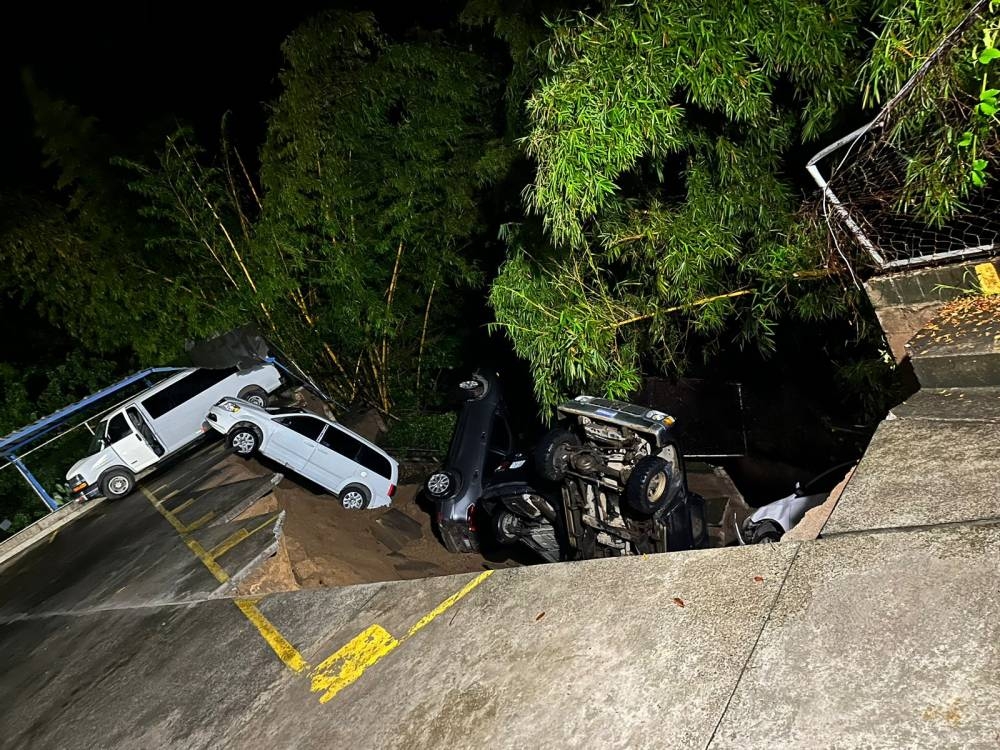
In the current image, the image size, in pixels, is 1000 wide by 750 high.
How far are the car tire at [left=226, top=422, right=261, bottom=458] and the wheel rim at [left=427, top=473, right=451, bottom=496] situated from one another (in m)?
2.72

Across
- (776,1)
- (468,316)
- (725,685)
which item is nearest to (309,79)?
(468,316)

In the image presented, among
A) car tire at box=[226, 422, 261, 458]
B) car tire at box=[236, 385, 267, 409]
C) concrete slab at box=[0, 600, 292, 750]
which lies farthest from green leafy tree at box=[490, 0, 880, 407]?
car tire at box=[236, 385, 267, 409]

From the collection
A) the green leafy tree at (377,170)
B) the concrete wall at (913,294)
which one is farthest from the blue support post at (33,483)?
the concrete wall at (913,294)

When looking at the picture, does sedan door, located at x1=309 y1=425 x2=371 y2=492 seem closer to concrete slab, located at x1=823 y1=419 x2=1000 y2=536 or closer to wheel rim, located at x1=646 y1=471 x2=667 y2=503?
wheel rim, located at x1=646 y1=471 x2=667 y2=503

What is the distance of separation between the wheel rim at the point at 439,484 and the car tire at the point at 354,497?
155cm

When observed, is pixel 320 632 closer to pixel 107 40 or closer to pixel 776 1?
pixel 776 1

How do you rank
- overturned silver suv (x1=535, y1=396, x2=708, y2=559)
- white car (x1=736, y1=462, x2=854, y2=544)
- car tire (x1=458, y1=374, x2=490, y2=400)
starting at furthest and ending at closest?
car tire (x1=458, y1=374, x2=490, y2=400) < white car (x1=736, y1=462, x2=854, y2=544) < overturned silver suv (x1=535, y1=396, x2=708, y2=559)

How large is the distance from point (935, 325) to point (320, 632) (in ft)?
12.5

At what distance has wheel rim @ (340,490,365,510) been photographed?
30.1 ft

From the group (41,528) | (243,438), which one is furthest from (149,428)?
(243,438)

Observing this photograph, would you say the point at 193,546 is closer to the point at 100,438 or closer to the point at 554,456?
the point at 554,456

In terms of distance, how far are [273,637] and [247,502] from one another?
11.5ft

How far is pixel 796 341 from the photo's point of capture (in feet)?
22.4

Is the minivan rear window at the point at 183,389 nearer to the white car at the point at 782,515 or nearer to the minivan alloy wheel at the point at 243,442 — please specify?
the minivan alloy wheel at the point at 243,442
